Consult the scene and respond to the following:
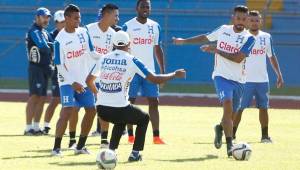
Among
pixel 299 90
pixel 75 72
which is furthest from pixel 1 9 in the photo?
pixel 75 72

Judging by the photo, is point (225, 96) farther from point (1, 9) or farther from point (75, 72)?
point (1, 9)

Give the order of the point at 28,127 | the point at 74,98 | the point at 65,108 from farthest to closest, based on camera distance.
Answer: the point at 28,127 < the point at 74,98 < the point at 65,108

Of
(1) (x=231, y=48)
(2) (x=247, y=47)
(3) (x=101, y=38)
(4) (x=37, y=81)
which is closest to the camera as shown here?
(2) (x=247, y=47)

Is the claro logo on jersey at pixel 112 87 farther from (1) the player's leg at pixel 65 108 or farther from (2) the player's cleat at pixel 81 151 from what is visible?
(2) the player's cleat at pixel 81 151

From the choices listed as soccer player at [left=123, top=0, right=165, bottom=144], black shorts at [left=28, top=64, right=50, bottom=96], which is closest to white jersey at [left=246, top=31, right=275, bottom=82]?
soccer player at [left=123, top=0, right=165, bottom=144]

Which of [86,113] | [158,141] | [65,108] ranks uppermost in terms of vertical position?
[65,108]

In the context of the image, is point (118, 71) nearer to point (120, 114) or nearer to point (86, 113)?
point (120, 114)

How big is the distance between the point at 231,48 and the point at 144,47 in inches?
94.4

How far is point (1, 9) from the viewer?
117 ft

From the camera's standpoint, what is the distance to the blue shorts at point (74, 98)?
13.5 metres

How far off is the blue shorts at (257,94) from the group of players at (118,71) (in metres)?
0.02

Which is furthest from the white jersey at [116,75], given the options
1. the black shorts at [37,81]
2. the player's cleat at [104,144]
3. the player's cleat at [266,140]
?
the black shorts at [37,81]

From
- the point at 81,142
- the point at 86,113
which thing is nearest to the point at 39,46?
the point at 86,113

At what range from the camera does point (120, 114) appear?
1232 cm
